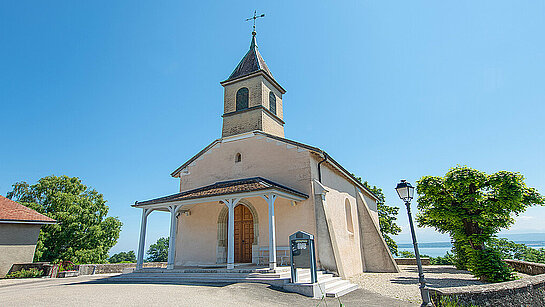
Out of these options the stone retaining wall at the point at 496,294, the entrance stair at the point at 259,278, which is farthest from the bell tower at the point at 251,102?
the stone retaining wall at the point at 496,294

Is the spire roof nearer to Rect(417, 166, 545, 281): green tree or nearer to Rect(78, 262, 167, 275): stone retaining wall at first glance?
Rect(417, 166, 545, 281): green tree

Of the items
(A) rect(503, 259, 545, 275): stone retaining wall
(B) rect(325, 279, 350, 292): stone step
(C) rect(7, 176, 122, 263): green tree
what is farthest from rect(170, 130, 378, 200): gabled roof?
(C) rect(7, 176, 122, 263): green tree

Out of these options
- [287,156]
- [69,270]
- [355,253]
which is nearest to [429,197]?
[355,253]

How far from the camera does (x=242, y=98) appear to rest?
18219 mm

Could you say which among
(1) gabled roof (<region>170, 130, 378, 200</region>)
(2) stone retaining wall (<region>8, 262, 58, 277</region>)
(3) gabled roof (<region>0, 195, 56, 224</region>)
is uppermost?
(1) gabled roof (<region>170, 130, 378, 200</region>)

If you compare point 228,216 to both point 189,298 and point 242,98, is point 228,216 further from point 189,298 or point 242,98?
point 242,98

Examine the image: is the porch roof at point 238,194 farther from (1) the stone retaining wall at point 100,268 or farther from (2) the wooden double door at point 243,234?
(1) the stone retaining wall at point 100,268

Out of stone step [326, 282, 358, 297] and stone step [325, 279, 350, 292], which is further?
stone step [325, 279, 350, 292]

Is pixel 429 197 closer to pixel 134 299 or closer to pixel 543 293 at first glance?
pixel 543 293

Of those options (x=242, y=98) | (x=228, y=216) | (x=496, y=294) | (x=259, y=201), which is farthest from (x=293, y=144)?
(x=496, y=294)

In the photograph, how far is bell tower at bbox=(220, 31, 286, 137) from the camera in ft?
56.6

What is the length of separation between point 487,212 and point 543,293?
4.92m

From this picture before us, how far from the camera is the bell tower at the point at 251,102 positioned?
56.6ft

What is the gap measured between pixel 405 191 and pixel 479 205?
6352 millimetres
